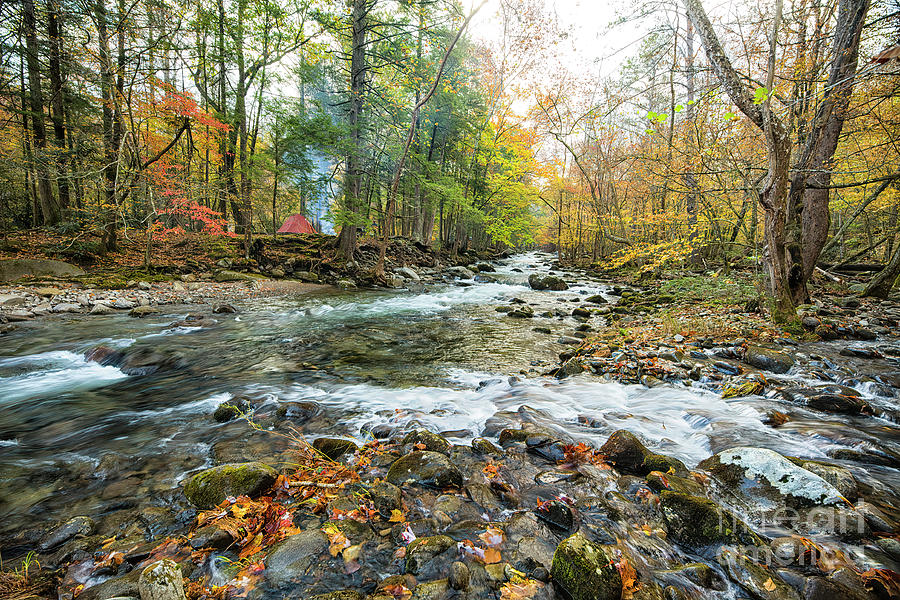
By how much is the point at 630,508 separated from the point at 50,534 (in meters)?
3.78

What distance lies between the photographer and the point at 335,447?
10.3ft

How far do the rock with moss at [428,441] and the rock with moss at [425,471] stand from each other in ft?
0.90

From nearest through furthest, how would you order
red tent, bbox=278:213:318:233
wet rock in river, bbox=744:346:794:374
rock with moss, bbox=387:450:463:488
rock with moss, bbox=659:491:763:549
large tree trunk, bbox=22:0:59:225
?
rock with moss, bbox=659:491:763:549 → rock with moss, bbox=387:450:463:488 → wet rock in river, bbox=744:346:794:374 → large tree trunk, bbox=22:0:59:225 → red tent, bbox=278:213:318:233

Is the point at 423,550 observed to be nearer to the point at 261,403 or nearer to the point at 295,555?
the point at 295,555

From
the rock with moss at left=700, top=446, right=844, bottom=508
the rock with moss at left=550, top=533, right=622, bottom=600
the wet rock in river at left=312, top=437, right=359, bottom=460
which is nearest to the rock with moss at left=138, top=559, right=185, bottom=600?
the wet rock in river at left=312, top=437, right=359, bottom=460

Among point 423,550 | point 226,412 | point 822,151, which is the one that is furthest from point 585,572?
point 822,151

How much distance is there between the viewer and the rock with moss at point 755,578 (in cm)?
171

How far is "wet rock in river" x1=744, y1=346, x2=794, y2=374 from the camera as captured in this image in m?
4.84

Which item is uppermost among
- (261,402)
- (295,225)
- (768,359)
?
(295,225)

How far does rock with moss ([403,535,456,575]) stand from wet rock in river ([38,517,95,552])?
2.08 metres

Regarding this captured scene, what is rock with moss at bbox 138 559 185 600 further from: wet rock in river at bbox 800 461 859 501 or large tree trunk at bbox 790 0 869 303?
large tree trunk at bbox 790 0 869 303


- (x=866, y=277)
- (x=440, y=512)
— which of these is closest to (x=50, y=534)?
(x=440, y=512)

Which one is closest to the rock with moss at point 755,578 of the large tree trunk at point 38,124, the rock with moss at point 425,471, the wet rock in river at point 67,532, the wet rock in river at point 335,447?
the rock with moss at point 425,471

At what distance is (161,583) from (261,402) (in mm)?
2956
